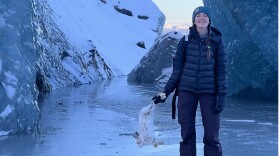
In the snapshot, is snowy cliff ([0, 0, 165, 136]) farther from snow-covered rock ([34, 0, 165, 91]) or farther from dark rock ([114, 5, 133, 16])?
dark rock ([114, 5, 133, 16])

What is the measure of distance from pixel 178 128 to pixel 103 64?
24334 mm

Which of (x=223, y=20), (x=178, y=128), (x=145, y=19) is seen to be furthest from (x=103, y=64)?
(x=145, y=19)

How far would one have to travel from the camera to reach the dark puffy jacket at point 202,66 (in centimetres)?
450

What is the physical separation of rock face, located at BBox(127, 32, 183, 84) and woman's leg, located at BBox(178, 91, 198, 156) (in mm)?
18388

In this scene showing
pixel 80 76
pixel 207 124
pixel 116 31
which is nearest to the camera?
pixel 207 124

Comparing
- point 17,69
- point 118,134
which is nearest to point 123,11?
point 17,69

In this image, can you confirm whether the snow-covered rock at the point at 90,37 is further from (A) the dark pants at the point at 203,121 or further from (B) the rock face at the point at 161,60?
(A) the dark pants at the point at 203,121

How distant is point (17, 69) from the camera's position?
7043 mm

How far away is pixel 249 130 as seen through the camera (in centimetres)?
739

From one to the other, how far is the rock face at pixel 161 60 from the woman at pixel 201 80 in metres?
18.4

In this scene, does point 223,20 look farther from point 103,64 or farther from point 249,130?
point 103,64

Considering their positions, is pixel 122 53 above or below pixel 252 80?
above

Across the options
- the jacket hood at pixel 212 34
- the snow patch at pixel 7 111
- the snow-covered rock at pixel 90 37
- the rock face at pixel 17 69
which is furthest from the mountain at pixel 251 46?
the jacket hood at pixel 212 34

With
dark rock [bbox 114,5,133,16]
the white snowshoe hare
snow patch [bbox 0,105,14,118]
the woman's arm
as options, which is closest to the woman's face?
the woman's arm
